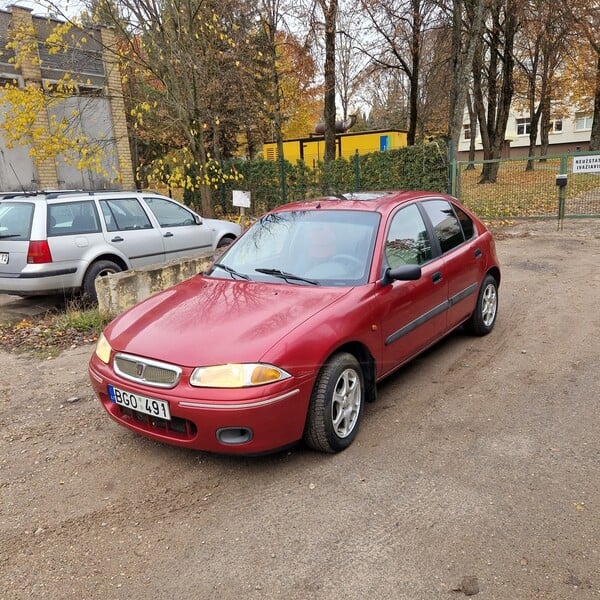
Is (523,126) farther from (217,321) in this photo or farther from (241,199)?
(217,321)

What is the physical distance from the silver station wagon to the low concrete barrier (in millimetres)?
918

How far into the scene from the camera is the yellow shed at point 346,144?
78.1 ft

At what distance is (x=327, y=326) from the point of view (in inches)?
132

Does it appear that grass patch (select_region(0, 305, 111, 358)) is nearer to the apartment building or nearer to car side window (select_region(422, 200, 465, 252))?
car side window (select_region(422, 200, 465, 252))

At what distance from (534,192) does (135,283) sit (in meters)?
11.4

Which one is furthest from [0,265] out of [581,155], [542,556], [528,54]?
[528,54]

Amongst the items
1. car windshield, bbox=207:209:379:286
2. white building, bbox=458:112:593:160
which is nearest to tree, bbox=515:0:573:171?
car windshield, bbox=207:209:379:286

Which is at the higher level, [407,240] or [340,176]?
[340,176]

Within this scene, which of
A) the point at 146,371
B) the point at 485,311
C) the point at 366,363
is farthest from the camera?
the point at 485,311

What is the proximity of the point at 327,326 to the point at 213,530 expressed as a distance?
1.31m

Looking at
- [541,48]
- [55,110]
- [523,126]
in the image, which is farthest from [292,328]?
[523,126]

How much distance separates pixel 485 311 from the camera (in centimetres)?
559

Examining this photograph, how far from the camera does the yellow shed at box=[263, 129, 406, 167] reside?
938 inches

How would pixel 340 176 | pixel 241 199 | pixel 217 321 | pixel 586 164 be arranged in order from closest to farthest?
pixel 217 321 < pixel 241 199 < pixel 586 164 < pixel 340 176
